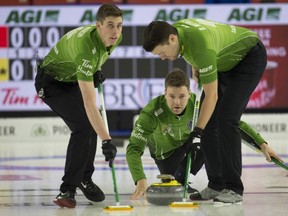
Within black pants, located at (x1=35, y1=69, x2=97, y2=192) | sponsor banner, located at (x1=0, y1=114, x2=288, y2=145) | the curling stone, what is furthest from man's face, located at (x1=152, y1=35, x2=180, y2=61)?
sponsor banner, located at (x1=0, y1=114, x2=288, y2=145)

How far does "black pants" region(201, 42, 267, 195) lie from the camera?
4660 millimetres

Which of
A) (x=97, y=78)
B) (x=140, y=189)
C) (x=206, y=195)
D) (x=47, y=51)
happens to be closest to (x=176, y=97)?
(x=97, y=78)

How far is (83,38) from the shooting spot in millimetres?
4703

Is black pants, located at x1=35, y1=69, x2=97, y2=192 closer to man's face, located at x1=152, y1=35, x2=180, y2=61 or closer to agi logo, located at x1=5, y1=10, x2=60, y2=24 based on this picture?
man's face, located at x1=152, y1=35, x2=180, y2=61

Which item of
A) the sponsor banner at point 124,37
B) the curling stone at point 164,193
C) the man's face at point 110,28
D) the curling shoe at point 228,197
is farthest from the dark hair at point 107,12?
the sponsor banner at point 124,37

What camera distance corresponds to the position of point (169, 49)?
424 centimetres

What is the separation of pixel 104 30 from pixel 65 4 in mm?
7725

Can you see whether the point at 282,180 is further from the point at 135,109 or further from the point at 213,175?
the point at 135,109

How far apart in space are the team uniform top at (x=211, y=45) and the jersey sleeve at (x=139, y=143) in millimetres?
620

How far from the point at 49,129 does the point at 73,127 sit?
7.60 metres

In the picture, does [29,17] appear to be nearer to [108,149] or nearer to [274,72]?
[274,72]

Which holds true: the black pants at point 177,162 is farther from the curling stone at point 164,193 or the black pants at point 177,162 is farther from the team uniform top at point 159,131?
the curling stone at point 164,193

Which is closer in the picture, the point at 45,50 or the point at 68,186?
the point at 68,186

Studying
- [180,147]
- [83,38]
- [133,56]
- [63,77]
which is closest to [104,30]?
[83,38]
